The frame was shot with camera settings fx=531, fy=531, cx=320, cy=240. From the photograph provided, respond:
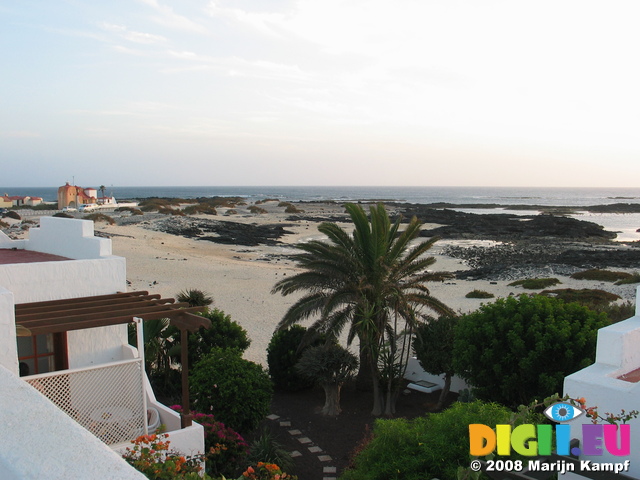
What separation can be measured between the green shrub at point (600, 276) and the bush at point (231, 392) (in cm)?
2565

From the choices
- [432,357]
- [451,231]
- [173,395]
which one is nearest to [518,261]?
[451,231]

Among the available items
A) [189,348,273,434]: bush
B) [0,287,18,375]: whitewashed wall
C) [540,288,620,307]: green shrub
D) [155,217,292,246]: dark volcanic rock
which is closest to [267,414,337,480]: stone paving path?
[189,348,273,434]: bush

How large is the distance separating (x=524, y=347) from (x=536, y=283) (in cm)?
1905

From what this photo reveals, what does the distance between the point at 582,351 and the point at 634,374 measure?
502 centimetres

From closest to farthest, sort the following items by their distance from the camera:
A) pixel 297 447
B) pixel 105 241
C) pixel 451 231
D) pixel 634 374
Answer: pixel 634 374 → pixel 105 241 → pixel 297 447 → pixel 451 231

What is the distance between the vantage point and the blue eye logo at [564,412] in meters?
3.93

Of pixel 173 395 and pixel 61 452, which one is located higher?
pixel 61 452

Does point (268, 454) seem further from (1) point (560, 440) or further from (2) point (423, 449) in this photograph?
(1) point (560, 440)

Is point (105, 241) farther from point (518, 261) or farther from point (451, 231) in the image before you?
point (451, 231)

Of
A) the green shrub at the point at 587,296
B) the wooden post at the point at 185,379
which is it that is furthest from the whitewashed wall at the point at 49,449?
the green shrub at the point at 587,296

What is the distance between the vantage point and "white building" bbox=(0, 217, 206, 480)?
1986mm

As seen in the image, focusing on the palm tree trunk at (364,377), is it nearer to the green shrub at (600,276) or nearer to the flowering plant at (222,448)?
the flowering plant at (222,448)

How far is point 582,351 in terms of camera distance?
9594mm

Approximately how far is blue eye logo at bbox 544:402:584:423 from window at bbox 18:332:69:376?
692 cm
